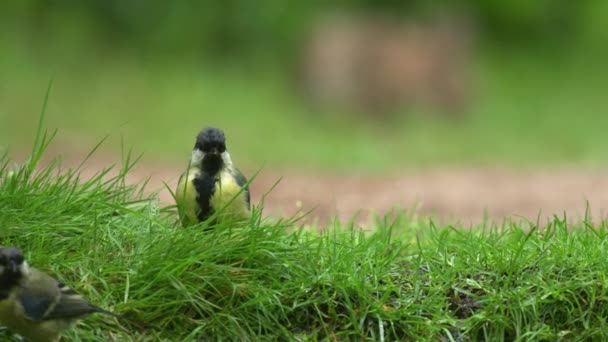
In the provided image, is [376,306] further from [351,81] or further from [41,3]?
[41,3]

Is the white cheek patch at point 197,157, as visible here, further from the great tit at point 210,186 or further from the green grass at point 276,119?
the green grass at point 276,119

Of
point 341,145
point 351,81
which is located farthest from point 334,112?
point 341,145

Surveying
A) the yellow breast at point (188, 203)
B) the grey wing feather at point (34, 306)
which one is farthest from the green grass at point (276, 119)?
the grey wing feather at point (34, 306)

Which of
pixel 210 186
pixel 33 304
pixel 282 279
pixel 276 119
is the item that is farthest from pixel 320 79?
pixel 33 304

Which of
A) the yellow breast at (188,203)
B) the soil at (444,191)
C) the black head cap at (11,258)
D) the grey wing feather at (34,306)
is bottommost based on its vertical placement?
the grey wing feather at (34,306)

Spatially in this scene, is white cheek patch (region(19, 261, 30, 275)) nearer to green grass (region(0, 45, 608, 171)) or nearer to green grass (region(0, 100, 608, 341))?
green grass (region(0, 100, 608, 341))

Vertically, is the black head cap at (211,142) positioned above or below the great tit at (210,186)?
above

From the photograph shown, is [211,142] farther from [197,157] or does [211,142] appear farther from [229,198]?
[229,198]
